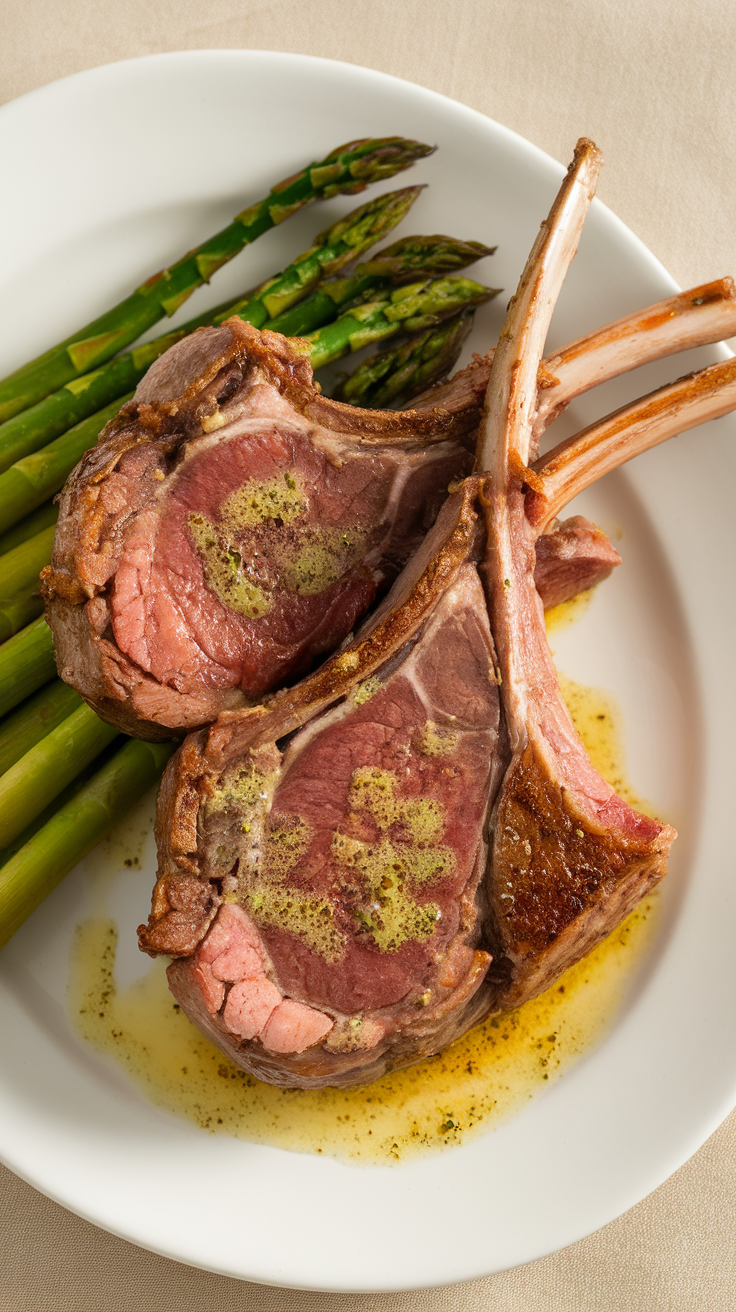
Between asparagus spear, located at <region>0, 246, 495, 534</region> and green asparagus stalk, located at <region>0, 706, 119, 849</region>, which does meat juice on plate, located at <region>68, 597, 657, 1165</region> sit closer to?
green asparagus stalk, located at <region>0, 706, 119, 849</region>

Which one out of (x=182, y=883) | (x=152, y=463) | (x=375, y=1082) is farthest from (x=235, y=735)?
(x=375, y=1082)

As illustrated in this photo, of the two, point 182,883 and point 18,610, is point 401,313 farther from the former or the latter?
point 182,883

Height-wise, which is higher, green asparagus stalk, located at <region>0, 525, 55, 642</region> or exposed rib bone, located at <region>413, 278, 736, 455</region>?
exposed rib bone, located at <region>413, 278, 736, 455</region>

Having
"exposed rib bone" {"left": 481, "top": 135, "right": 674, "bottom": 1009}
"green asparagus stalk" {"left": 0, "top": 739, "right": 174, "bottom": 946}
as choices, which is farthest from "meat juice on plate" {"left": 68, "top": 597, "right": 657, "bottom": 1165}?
"exposed rib bone" {"left": 481, "top": 135, "right": 674, "bottom": 1009}

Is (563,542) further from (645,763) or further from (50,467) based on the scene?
(50,467)

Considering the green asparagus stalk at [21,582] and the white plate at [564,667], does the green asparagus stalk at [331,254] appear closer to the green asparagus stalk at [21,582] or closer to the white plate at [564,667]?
the white plate at [564,667]

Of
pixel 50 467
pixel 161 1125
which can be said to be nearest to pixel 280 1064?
pixel 161 1125
